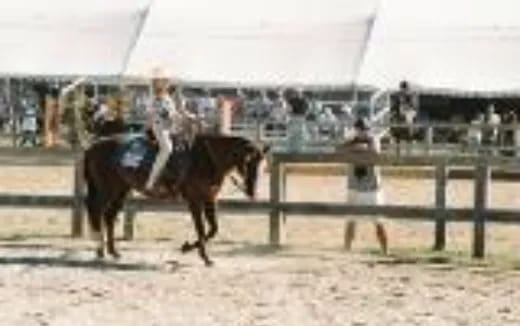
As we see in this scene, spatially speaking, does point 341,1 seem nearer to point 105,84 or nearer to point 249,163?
point 105,84

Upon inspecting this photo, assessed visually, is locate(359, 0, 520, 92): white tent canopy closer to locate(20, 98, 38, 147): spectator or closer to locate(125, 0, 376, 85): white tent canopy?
locate(125, 0, 376, 85): white tent canopy

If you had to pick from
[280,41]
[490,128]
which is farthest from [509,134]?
[490,128]

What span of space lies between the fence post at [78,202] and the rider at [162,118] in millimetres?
1935

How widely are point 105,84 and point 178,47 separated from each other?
2026 millimetres

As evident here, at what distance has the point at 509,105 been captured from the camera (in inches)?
1586

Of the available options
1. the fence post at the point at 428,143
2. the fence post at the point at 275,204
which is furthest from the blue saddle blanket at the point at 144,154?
the fence post at the point at 428,143

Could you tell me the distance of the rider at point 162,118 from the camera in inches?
637

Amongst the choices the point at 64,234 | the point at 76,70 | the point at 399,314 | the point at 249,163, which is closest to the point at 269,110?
the point at 76,70

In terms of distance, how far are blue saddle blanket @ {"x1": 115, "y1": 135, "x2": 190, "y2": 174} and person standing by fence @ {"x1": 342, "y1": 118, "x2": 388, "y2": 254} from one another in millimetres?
2278

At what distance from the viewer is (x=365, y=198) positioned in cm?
1762

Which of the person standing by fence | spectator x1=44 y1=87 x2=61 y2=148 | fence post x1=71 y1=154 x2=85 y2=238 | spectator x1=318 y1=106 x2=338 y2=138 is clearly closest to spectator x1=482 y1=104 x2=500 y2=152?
spectator x1=318 y1=106 x2=338 y2=138

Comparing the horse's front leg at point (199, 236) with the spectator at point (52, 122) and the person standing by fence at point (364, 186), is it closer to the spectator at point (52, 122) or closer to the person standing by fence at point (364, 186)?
the person standing by fence at point (364, 186)

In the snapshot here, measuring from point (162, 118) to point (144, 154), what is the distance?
50 centimetres

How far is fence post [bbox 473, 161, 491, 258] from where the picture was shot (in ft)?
55.0
